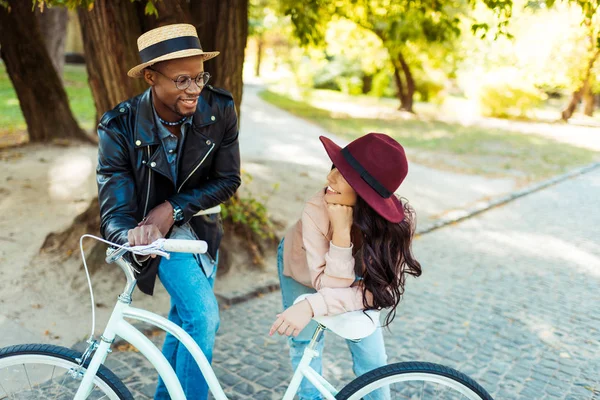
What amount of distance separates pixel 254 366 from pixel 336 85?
33450 mm

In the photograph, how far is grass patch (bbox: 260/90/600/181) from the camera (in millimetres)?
12852

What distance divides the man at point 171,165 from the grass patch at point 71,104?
8057 millimetres

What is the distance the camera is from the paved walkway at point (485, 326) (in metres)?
3.81

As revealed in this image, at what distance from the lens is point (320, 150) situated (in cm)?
1334

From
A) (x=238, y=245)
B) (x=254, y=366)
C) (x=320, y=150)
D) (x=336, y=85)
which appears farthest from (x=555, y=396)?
(x=336, y=85)

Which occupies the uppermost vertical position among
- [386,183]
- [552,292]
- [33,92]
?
[386,183]

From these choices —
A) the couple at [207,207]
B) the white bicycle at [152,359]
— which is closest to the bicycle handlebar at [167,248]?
the white bicycle at [152,359]

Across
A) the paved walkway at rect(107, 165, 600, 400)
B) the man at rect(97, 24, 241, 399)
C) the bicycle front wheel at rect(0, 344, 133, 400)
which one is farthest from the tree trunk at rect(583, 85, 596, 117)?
the bicycle front wheel at rect(0, 344, 133, 400)

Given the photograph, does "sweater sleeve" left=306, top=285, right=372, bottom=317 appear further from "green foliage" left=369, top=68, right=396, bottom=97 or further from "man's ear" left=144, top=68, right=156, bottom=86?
"green foliage" left=369, top=68, right=396, bottom=97

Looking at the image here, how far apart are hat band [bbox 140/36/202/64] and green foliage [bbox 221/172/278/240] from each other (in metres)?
3.03

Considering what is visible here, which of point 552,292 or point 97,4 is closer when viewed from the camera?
point 97,4

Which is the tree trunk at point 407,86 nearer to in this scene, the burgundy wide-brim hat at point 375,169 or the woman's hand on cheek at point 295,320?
the burgundy wide-brim hat at point 375,169

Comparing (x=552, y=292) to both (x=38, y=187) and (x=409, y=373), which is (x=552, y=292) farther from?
(x=38, y=187)

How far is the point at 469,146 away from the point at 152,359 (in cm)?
1485
